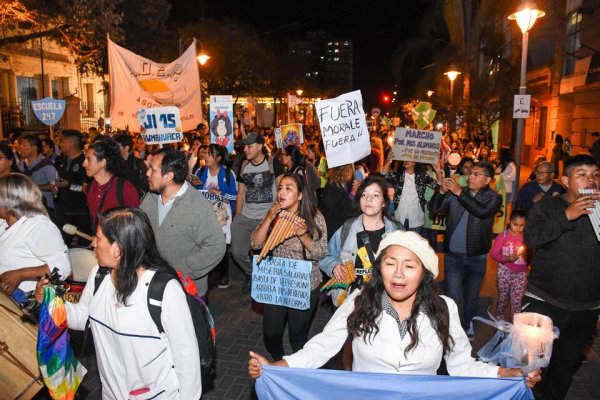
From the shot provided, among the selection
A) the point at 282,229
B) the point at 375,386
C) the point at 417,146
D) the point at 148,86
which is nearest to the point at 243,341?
the point at 282,229

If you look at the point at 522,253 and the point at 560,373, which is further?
the point at 522,253

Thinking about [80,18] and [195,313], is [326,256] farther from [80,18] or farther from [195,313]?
[80,18]

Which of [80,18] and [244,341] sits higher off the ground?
[80,18]

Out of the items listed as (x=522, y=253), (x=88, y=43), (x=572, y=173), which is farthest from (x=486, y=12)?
(x=572, y=173)

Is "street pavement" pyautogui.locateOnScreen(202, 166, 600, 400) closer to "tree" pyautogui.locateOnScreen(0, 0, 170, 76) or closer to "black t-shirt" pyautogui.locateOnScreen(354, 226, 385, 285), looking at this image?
"black t-shirt" pyautogui.locateOnScreen(354, 226, 385, 285)

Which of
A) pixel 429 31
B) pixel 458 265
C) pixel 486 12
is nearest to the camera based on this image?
pixel 458 265

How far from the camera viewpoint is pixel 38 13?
645 inches

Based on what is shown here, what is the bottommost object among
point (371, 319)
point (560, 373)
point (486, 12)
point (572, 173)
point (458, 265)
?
point (560, 373)

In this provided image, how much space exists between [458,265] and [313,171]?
3839mm

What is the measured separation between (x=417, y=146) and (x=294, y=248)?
3.94 m

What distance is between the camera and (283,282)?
4816 millimetres

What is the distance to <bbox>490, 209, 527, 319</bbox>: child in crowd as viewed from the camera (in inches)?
→ 249

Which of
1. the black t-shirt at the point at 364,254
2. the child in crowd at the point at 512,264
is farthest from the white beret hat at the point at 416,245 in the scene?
the child in crowd at the point at 512,264

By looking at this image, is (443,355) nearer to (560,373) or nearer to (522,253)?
(560,373)
